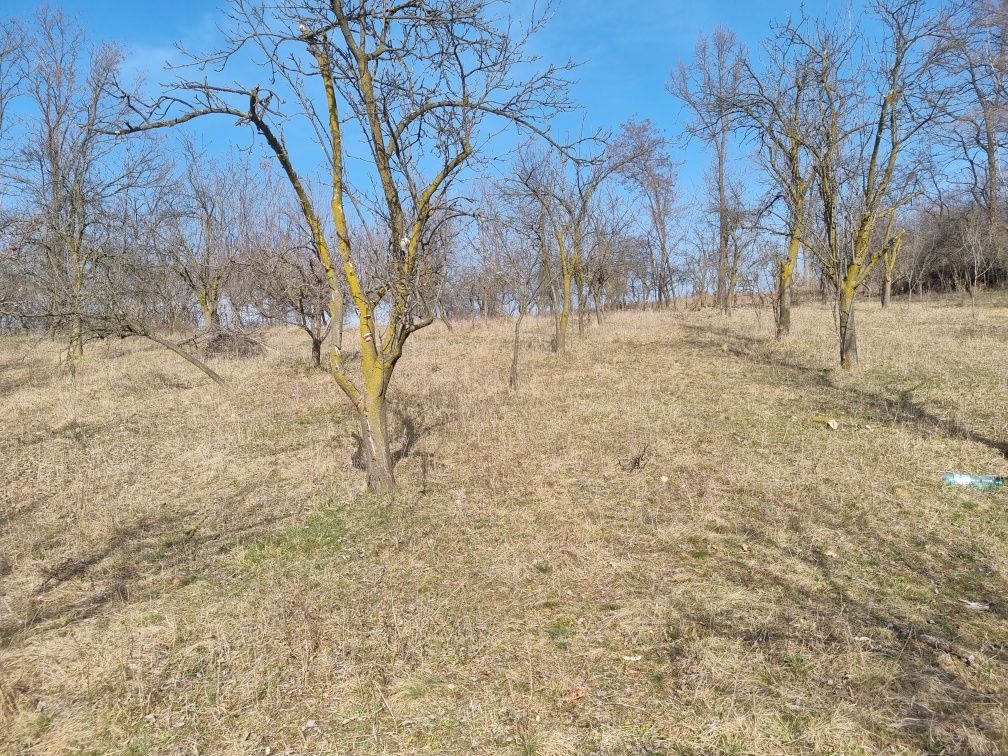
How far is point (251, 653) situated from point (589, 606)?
92.8 inches

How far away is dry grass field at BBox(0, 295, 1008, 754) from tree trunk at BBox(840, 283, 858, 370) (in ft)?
2.40

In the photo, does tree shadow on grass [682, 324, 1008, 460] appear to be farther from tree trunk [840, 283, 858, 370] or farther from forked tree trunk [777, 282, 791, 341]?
forked tree trunk [777, 282, 791, 341]

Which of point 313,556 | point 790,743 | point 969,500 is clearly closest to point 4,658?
point 313,556

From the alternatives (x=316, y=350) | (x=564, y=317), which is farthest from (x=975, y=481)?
(x=316, y=350)

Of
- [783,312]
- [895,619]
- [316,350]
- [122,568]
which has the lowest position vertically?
[895,619]

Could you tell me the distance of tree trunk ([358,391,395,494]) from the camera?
5898 mm

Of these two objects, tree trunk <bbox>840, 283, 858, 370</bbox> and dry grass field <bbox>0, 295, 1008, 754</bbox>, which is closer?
dry grass field <bbox>0, 295, 1008, 754</bbox>

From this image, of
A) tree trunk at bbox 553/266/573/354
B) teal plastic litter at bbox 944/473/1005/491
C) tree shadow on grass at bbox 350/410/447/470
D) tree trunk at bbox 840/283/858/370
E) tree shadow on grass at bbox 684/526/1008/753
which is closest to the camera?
tree shadow on grass at bbox 684/526/1008/753

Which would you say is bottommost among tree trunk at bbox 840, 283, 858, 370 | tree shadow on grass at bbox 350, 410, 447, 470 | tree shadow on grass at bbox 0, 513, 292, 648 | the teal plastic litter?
tree shadow on grass at bbox 0, 513, 292, 648

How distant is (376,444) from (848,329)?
9269mm

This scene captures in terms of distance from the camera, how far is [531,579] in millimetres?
4367

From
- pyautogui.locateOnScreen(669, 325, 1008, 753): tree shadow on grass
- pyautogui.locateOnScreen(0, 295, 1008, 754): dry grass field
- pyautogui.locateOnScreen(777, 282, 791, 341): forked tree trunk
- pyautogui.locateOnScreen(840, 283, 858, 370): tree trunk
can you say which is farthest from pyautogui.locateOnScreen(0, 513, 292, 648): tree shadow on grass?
pyautogui.locateOnScreen(777, 282, 791, 341): forked tree trunk

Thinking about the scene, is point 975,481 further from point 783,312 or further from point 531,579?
point 783,312

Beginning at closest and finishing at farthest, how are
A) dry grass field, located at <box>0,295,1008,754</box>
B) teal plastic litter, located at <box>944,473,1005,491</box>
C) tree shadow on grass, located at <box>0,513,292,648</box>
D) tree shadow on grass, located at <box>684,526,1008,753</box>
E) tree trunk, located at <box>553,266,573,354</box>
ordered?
tree shadow on grass, located at <box>684,526,1008,753</box> < dry grass field, located at <box>0,295,1008,754</box> < tree shadow on grass, located at <box>0,513,292,648</box> < teal plastic litter, located at <box>944,473,1005,491</box> < tree trunk, located at <box>553,266,573,354</box>
